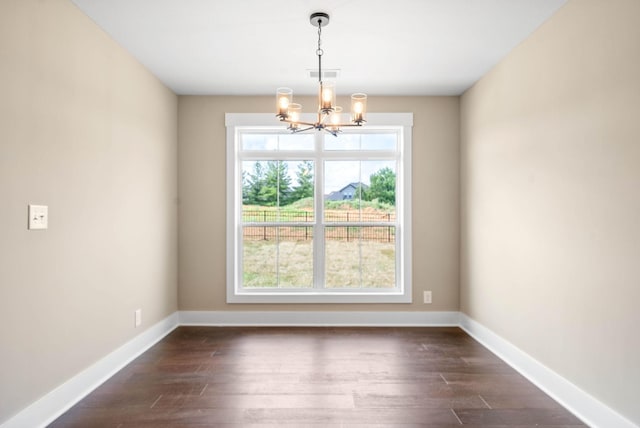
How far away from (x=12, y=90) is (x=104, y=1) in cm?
89

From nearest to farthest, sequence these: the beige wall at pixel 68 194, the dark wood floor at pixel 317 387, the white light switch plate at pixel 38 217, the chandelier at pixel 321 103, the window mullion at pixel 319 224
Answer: the beige wall at pixel 68 194, the white light switch plate at pixel 38 217, the dark wood floor at pixel 317 387, the chandelier at pixel 321 103, the window mullion at pixel 319 224

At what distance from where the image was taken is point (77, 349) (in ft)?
8.98

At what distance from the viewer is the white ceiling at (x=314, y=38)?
2.73m

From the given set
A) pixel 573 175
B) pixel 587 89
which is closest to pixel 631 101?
pixel 587 89

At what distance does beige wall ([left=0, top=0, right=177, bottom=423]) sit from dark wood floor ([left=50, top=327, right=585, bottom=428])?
397mm

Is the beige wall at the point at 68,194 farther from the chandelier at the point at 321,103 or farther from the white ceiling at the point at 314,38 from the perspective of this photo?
the chandelier at the point at 321,103

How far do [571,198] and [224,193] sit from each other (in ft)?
10.8

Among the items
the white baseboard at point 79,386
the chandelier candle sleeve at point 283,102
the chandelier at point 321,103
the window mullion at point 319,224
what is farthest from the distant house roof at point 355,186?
the white baseboard at point 79,386

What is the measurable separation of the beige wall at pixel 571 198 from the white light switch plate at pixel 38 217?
313cm

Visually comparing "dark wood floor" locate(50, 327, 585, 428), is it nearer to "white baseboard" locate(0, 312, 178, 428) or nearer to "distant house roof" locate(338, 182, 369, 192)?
"white baseboard" locate(0, 312, 178, 428)

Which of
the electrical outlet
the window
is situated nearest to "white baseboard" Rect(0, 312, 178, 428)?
the window

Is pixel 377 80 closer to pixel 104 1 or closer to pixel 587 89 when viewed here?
pixel 587 89

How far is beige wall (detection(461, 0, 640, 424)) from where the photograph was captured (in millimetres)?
2176

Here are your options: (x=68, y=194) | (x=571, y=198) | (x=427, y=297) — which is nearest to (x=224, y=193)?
(x=68, y=194)
